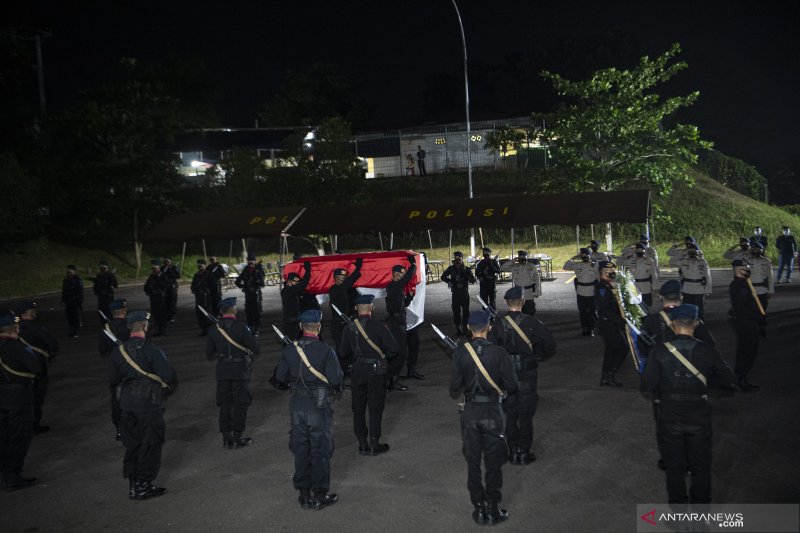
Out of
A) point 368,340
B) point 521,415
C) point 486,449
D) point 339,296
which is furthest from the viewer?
point 339,296

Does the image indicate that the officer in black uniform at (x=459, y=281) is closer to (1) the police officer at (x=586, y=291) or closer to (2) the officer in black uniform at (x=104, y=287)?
(1) the police officer at (x=586, y=291)

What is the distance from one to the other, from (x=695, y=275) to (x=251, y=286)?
421 inches

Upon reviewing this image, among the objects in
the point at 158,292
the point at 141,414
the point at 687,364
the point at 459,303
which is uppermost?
the point at 687,364

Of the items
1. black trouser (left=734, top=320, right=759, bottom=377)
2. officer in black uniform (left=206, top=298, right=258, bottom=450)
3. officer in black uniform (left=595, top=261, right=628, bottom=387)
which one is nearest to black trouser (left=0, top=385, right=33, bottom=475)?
officer in black uniform (left=206, top=298, right=258, bottom=450)

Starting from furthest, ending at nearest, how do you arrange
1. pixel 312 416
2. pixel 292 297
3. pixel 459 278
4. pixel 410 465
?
pixel 459 278
pixel 292 297
pixel 410 465
pixel 312 416

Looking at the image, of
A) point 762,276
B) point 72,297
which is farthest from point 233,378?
point 72,297

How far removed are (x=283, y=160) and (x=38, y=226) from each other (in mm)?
13592

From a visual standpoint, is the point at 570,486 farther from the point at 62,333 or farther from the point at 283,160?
the point at 283,160

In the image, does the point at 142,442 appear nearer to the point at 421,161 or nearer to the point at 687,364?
the point at 687,364

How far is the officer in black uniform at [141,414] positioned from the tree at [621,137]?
2691 cm

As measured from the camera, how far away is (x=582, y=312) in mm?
16484

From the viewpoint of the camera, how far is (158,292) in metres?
19.2

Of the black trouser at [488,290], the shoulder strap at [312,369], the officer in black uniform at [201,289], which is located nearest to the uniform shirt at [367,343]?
the shoulder strap at [312,369]

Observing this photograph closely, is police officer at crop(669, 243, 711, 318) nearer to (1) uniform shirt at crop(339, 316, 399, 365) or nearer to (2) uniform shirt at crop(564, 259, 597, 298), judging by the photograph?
(2) uniform shirt at crop(564, 259, 597, 298)
